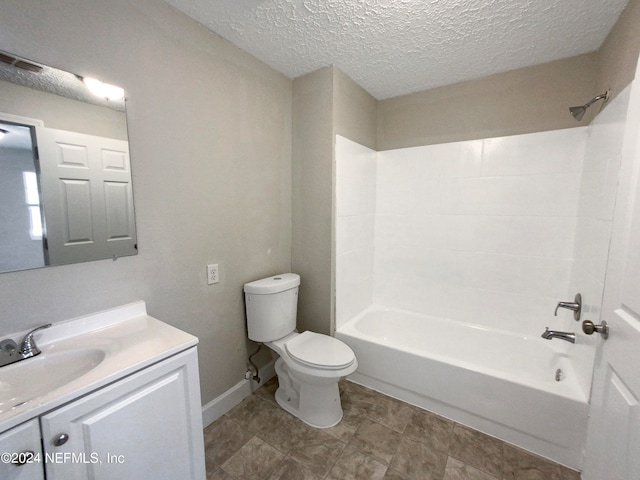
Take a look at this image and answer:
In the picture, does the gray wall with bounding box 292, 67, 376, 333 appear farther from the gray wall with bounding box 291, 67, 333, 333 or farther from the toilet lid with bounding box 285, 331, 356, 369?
the toilet lid with bounding box 285, 331, 356, 369

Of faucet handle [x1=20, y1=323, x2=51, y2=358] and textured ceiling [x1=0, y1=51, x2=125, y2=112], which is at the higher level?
textured ceiling [x1=0, y1=51, x2=125, y2=112]

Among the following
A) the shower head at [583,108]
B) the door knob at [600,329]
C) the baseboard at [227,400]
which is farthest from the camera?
the baseboard at [227,400]

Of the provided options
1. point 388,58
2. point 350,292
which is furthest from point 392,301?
point 388,58

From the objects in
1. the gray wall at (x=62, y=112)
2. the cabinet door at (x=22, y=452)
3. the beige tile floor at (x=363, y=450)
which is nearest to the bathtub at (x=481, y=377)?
the beige tile floor at (x=363, y=450)

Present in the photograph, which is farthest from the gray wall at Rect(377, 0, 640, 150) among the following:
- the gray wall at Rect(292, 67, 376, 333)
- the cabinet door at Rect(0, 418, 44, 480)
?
the cabinet door at Rect(0, 418, 44, 480)

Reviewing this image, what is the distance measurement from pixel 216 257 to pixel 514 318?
85.5 inches

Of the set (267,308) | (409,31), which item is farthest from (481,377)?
(409,31)

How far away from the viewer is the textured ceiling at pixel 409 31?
1.30 m

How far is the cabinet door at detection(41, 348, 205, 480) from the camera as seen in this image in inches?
28.8

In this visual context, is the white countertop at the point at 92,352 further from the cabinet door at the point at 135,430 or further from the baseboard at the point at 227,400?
the baseboard at the point at 227,400

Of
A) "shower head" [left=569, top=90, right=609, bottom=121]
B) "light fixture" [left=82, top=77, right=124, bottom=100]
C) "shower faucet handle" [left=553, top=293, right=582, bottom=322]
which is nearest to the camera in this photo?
"light fixture" [left=82, top=77, right=124, bottom=100]

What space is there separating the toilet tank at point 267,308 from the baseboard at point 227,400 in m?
0.37

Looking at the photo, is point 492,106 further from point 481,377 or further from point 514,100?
point 481,377

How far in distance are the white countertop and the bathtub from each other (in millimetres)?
1327
